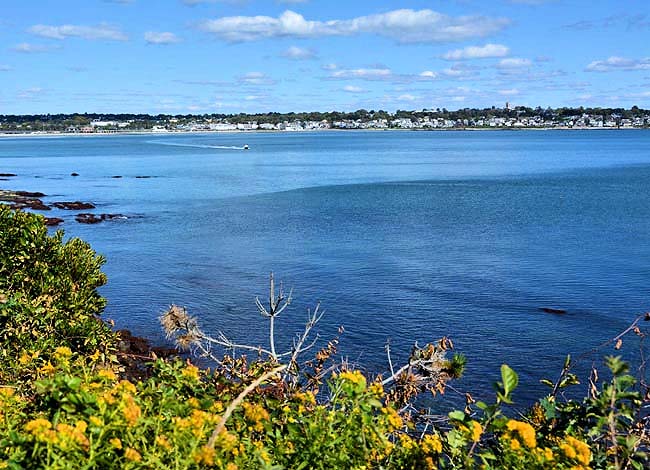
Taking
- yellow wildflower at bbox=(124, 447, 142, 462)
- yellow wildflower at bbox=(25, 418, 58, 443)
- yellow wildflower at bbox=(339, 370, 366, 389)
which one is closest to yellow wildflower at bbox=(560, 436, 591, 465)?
yellow wildflower at bbox=(339, 370, 366, 389)

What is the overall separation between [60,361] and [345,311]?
18536 millimetres

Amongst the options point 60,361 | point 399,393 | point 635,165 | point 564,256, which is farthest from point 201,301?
point 635,165

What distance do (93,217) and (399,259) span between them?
22.4 m

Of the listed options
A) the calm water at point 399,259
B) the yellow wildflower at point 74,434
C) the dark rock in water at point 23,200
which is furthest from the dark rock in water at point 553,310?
the dark rock in water at point 23,200

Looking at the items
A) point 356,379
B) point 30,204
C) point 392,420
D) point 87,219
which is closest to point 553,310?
point 392,420

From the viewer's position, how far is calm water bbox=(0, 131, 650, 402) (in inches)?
804

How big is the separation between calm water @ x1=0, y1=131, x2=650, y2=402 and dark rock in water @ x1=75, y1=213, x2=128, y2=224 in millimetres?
1155

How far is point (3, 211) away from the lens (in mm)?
9773

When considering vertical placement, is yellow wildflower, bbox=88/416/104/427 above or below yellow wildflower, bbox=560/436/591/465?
above

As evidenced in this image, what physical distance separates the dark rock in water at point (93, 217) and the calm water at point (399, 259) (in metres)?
1.16

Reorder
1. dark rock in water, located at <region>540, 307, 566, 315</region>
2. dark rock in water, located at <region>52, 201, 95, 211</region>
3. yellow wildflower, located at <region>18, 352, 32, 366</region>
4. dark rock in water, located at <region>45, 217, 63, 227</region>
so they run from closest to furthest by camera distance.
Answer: yellow wildflower, located at <region>18, 352, 32, 366</region>
dark rock in water, located at <region>540, 307, 566, 315</region>
dark rock in water, located at <region>45, 217, 63, 227</region>
dark rock in water, located at <region>52, 201, 95, 211</region>

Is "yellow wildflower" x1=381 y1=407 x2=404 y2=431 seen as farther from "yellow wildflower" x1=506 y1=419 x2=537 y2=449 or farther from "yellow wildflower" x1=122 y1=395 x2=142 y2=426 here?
"yellow wildflower" x1=122 y1=395 x2=142 y2=426

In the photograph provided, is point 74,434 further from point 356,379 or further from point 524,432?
point 524,432

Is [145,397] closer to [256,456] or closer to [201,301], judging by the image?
[256,456]
